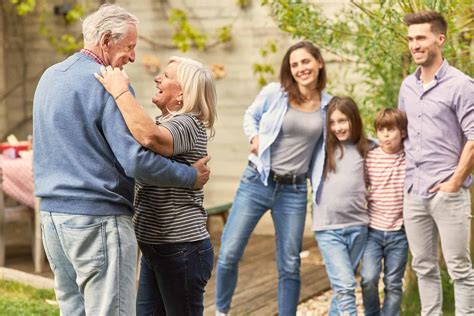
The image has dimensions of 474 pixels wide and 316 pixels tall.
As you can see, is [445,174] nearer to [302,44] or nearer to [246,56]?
[302,44]

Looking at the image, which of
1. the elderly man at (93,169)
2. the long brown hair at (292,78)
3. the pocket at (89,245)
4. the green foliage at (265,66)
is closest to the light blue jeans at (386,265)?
the long brown hair at (292,78)

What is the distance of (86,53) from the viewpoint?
3.18m

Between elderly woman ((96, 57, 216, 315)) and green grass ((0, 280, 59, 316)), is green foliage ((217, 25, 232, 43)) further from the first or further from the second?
elderly woman ((96, 57, 216, 315))

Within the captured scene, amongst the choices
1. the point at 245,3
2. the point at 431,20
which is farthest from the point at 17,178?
the point at 431,20

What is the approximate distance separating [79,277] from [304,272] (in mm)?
4034

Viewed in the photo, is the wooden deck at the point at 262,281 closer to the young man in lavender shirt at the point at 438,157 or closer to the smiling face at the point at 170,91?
the young man in lavender shirt at the point at 438,157

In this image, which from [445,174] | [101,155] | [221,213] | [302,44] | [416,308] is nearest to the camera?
[101,155]

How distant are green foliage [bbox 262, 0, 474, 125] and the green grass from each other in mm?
2327

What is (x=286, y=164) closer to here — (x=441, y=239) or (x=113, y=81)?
(x=441, y=239)

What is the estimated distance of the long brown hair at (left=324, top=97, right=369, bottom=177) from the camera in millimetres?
4770

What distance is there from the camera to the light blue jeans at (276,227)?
484cm

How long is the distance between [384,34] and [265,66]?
321 cm

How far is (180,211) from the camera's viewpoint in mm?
3387

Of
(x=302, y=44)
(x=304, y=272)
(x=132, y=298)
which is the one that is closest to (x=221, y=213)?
(x=304, y=272)
